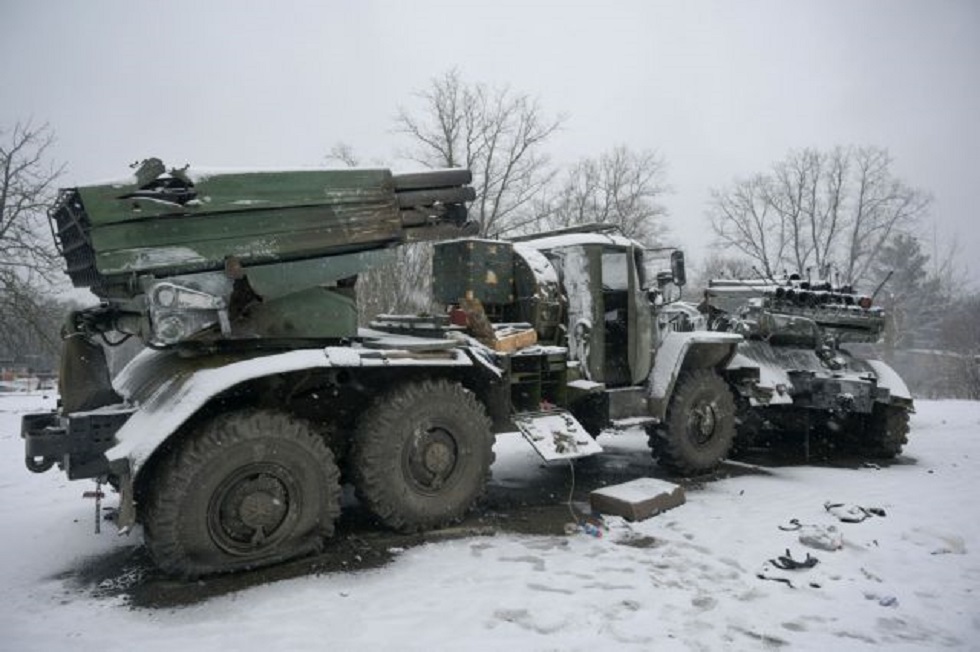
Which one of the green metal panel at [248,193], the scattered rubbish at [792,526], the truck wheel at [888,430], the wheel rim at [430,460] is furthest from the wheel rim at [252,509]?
the truck wheel at [888,430]

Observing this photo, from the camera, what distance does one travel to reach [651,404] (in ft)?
23.8

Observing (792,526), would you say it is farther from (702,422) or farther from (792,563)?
(702,422)

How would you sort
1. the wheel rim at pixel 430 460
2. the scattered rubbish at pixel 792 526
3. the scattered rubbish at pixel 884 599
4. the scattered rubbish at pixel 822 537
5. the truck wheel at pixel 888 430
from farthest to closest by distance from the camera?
1. the truck wheel at pixel 888 430
2. the scattered rubbish at pixel 792 526
3. the wheel rim at pixel 430 460
4. the scattered rubbish at pixel 822 537
5. the scattered rubbish at pixel 884 599

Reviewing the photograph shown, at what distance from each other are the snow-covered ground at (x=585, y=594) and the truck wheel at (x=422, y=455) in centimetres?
39

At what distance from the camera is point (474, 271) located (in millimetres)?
6734

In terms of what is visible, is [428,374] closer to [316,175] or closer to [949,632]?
[316,175]

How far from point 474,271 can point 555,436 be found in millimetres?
1980

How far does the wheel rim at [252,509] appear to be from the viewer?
168 inches

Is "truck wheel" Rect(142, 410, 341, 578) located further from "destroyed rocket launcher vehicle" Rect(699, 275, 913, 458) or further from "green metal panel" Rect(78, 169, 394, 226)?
"destroyed rocket launcher vehicle" Rect(699, 275, 913, 458)

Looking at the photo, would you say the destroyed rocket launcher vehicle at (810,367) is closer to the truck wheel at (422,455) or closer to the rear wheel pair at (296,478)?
the truck wheel at (422,455)

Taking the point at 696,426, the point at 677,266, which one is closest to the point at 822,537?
the point at 696,426

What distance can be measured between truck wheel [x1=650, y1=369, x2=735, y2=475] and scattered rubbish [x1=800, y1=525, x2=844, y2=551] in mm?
2112

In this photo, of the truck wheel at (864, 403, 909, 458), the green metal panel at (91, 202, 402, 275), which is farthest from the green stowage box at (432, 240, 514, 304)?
the truck wheel at (864, 403, 909, 458)

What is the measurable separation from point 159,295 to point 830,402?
829 centimetres
